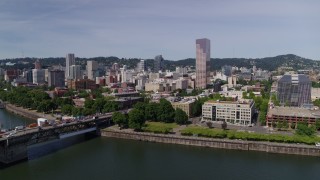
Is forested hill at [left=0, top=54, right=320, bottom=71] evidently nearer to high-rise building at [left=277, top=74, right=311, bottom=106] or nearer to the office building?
high-rise building at [left=277, top=74, right=311, bottom=106]

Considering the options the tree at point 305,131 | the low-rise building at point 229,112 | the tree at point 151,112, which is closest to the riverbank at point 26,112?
the tree at point 151,112

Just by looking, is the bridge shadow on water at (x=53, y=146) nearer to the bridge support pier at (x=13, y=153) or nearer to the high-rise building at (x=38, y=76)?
the bridge support pier at (x=13, y=153)

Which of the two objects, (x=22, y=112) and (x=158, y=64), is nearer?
(x=22, y=112)

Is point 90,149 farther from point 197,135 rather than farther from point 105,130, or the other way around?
point 197,135

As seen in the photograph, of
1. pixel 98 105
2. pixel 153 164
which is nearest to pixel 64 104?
pixel 98 105

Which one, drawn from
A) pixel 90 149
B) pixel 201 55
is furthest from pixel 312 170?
pixel 201 55

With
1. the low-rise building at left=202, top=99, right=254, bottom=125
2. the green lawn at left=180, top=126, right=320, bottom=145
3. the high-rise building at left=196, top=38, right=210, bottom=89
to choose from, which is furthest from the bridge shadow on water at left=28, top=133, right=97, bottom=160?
the high-rise building at left=196, top=38, right=210, bottom=89

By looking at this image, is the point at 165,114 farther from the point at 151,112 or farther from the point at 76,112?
the point at 76,112
